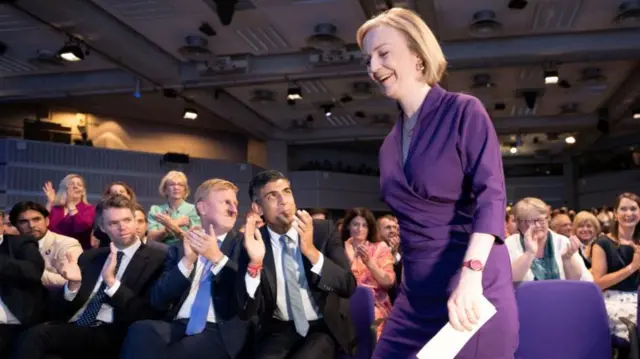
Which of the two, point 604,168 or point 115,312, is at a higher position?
point 604,168

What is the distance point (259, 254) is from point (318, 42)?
5.15m

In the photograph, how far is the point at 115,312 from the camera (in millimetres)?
3033

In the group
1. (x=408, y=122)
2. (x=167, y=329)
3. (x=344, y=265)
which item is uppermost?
(x=408, y=122)

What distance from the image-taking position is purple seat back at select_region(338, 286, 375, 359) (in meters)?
2.77

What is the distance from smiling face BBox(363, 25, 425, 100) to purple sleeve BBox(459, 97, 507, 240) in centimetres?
13

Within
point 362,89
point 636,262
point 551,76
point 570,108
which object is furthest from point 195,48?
point 570,108

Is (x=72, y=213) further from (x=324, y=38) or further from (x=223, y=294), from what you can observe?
(x=324, y=38)

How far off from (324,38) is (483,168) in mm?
6161

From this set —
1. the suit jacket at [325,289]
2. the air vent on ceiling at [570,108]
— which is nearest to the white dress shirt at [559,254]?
the suit jacket at [325,289]

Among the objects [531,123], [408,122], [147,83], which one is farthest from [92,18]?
[531,123]

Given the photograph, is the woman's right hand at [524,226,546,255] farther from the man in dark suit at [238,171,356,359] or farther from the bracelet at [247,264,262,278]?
the bracelet at [247,264,262,278]

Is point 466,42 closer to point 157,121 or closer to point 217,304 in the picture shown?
point 217,304

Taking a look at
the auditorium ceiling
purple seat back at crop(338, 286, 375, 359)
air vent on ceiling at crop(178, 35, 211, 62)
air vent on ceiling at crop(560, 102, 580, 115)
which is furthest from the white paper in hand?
air vent on ceiling at crop(560, 102, 580, 115)

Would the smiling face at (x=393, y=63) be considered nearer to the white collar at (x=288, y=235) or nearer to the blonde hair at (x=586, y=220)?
the white collar at (x=288, y=235)
